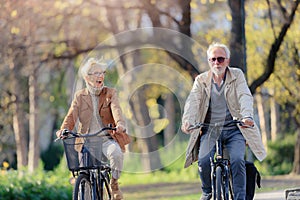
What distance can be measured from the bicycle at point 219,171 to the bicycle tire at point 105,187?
105 cm

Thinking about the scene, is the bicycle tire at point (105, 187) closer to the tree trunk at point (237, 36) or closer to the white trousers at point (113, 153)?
the white trousers at point (113, 153)

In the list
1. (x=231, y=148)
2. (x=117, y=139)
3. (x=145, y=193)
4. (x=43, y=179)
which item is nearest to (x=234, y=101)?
(x=231, y=148)

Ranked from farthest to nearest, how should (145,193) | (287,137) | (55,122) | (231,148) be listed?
1. (55,122)
2. (287,137)
3. (145,193)
4. (231,148)

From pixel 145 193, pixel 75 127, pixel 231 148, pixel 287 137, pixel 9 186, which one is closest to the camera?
pixel 231 148

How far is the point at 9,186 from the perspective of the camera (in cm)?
1486

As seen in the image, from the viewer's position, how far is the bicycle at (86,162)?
8.95m

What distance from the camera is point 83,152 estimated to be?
9.10m

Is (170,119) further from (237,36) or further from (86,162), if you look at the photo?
(86,162)

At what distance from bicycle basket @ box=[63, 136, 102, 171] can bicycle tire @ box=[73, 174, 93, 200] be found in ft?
0.38

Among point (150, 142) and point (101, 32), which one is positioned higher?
point (101, 32)

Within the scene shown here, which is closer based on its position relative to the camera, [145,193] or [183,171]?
[145,193]

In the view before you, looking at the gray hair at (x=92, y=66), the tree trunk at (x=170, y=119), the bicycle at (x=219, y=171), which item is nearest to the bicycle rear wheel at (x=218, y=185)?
the bicycle at (x=219, y=171)

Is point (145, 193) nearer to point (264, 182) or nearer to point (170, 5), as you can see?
point (264, 182)

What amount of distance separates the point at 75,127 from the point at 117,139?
52 centimetres
